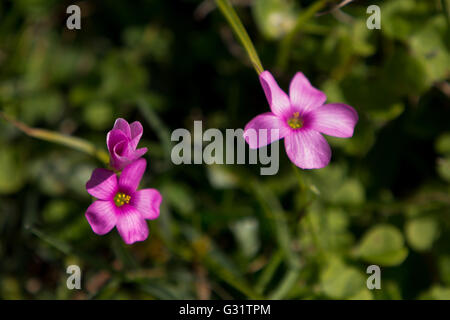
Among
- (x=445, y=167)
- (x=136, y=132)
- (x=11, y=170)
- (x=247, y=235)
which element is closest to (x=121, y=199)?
(x=136, y=132)

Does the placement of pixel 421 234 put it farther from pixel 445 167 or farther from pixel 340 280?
pixel 340 280

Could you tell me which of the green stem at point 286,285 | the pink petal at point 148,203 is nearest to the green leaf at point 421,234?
the green stem at point 286,285

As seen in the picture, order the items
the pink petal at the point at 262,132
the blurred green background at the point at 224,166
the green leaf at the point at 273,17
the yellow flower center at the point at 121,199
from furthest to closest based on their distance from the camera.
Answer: the green leaf at the point at 273,17 → the blurred green background at the point at 224,166 → the yellow flower center at the point at 121,199 → the pink petal at the point at 262,132

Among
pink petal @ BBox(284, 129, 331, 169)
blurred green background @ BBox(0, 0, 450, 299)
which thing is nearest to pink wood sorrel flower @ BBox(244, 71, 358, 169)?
pink petal @ BBox(284, 129, 331, 169)

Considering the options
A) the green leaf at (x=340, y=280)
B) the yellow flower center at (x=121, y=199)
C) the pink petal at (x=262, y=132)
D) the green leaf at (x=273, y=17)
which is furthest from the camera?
the green leaf at (x=273, y=17)

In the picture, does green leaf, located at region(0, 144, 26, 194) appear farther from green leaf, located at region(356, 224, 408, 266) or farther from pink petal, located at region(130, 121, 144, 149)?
green leaf, located at region(356, 224, 408, 266)

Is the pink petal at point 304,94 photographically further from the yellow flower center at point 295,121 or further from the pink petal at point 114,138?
the pink petal at point 114,138

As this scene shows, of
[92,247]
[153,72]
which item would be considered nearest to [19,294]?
[92,247]
